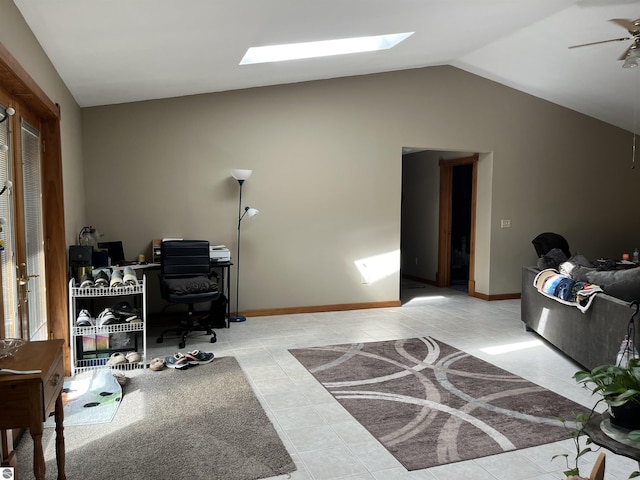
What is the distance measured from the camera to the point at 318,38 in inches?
165

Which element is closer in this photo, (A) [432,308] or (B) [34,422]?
(B) [34,422]

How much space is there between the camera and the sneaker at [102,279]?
Answer: 13.4 feet

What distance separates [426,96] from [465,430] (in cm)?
477

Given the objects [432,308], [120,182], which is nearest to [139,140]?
[120,182]

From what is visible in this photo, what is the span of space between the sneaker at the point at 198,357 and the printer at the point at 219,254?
137 cm

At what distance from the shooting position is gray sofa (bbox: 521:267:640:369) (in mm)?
3572

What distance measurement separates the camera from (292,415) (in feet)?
10.6

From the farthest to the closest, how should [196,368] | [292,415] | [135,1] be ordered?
1. [196,368]
2. [292,415]
3. [135,1]

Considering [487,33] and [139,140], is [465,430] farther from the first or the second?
[139,140]

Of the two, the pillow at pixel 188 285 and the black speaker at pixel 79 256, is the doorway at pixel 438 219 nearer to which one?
the pillow at pixel 188 285

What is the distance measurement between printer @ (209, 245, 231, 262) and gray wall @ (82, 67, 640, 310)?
0.32m

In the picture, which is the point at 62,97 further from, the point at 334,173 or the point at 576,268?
the point at 576,268

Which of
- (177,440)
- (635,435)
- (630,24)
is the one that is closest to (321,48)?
(630,24)

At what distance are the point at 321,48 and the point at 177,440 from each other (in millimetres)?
3668
